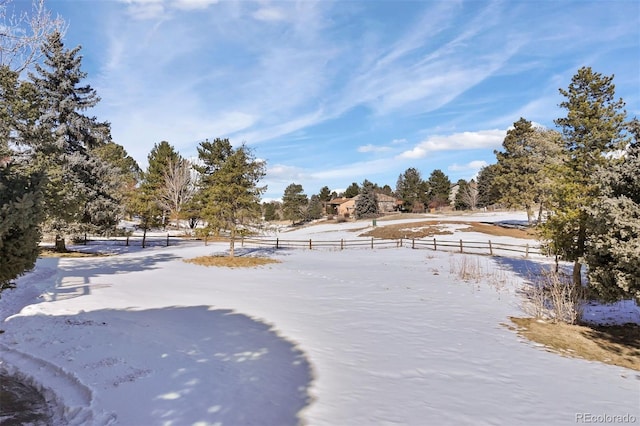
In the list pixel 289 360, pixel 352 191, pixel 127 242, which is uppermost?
pixel 352 191

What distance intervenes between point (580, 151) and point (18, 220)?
1649 centimetres

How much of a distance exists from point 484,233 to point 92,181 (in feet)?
112

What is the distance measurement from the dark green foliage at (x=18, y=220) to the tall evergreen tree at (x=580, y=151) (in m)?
14.5

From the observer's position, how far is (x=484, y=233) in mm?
36125

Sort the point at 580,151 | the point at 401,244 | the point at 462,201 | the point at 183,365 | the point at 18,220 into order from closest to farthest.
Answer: the point at 18,220
the point at 183,365
the point at 580,151
the point at 401,244
the point at 462,201

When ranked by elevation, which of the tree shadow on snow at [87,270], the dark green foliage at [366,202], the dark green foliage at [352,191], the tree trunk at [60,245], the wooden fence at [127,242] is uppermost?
the dark green foliage at [352,191]

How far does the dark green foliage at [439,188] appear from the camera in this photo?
3220 inches

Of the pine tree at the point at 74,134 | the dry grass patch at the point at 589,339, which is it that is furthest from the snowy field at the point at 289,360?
the pine tree at the point at 74,134

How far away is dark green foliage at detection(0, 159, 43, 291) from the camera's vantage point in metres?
5.07

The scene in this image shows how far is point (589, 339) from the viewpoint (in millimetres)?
9055

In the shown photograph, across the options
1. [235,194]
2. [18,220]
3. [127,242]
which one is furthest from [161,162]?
[18,220]

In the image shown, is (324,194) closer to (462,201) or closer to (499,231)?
(462,201)

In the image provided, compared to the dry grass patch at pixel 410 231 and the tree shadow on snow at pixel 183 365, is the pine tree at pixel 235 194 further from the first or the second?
the dry grass patch at pixel 410 231

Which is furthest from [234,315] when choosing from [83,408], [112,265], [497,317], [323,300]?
[112,265]
